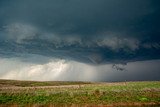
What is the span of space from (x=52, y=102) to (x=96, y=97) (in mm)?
Answer: 12040

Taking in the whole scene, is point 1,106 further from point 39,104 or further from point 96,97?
point 96,97

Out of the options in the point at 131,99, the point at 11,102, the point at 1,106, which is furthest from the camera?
the point at 131,99

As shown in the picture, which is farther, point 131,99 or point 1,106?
point 131,99

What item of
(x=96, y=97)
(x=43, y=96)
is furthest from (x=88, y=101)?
(x=43, y=96)

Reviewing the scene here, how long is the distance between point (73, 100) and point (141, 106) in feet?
55.6

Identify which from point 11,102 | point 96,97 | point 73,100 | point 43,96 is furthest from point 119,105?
point 11,102

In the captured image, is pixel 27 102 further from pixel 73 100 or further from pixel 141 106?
pixel 141 106

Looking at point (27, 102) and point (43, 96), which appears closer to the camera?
point (27, 102)

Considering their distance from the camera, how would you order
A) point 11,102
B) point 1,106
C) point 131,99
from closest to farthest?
1. point 1,106
2. point 11,102
3. point 131,99

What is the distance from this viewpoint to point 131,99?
205ft

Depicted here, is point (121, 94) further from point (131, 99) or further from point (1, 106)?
point (1, 106)

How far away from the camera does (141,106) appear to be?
57.3 metres

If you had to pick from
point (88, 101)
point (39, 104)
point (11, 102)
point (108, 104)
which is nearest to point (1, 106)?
point (11, 102)

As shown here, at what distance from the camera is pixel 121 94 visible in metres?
66.6
